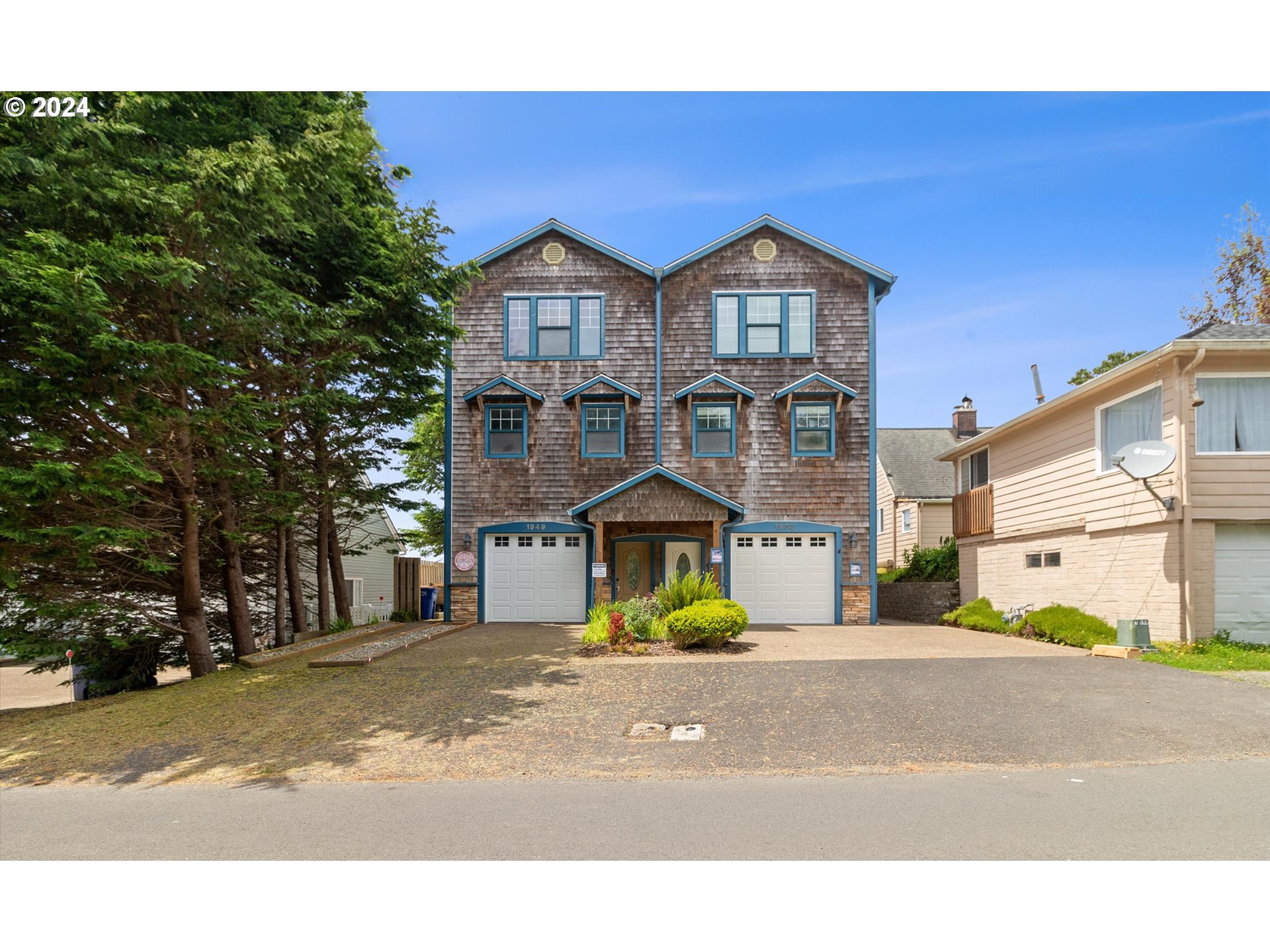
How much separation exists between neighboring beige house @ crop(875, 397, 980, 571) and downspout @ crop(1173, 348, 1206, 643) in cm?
1376

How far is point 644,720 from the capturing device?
8836mm

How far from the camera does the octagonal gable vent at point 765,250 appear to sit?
1992 cm

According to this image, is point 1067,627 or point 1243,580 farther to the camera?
point 1067,627

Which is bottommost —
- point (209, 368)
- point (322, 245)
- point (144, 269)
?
point (209, 368)

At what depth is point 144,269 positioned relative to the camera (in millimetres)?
9406

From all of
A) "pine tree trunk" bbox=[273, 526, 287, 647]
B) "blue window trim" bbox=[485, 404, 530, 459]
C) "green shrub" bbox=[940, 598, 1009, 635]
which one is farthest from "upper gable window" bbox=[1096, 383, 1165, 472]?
"pine tree trunk" bbox=[273, 526, 287, 647]

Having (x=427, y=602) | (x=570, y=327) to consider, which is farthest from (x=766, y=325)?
(x=427, y=602)

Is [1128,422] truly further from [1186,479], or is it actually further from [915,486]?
[915,486]

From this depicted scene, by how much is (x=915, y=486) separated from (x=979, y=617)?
11.8 metres

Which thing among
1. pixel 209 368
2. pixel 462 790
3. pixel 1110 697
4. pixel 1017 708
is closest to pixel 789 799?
pixel 462 790

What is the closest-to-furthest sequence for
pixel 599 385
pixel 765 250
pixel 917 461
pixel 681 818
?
pixel 681 818 < pixel 599 385 < pixel 765 250 < pixel 917 461

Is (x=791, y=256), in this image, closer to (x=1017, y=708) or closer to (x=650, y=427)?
(x=650, y=427)

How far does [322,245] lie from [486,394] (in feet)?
20.0

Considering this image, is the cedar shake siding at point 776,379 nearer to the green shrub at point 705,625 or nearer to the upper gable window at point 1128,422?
the upper gable window at point 1128,422
